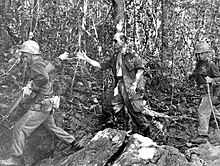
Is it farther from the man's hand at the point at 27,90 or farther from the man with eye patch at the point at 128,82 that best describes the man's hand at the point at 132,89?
the man's hand at the point at 27,90

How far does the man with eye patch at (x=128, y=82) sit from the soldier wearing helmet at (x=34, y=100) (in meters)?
1.14

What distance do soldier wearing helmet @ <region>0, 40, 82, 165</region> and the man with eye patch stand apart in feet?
3.73

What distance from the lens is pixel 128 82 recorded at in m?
5.80

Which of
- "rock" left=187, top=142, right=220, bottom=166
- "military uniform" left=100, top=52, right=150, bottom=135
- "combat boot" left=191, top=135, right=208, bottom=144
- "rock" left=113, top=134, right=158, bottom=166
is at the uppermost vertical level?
"military uniform" left=100, top=52, right=150, bottom=135

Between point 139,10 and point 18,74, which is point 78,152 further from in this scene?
point 139,10

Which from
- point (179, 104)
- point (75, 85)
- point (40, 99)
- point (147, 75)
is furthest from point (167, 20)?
point (40, 99)

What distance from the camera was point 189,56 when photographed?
9.49 meters

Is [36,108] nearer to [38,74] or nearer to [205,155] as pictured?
[38,74]

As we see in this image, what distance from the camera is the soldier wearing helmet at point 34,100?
462cm

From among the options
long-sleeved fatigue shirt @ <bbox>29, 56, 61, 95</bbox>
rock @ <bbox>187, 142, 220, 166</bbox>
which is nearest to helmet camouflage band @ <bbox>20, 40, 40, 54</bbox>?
long-sleeved fatigue shirt @ <bbox>29, 56, 61, 95</bbox>

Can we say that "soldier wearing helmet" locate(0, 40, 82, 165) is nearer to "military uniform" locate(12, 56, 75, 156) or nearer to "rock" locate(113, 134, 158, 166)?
"military uniform" locate(12, 56, 75, 156)

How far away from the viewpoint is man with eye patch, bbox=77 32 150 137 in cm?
563

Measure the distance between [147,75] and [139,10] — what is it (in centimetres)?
185

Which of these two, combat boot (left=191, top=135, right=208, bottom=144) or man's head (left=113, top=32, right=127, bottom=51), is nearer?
man's head (left=113, top=32, right=127, bottom=51)
